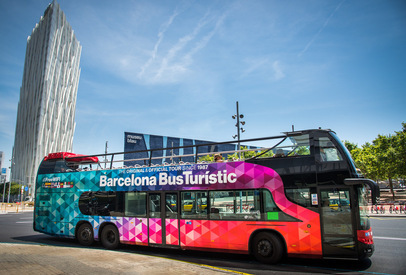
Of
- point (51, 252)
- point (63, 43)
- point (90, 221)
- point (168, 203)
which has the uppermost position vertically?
point (63, 43)

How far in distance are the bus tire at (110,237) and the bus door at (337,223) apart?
725 cm

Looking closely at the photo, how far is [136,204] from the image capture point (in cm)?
1027

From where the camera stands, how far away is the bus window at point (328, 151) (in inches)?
301

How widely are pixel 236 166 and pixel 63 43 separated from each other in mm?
87659

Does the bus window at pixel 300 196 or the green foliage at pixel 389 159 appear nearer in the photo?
the bus window at pixel 300 196

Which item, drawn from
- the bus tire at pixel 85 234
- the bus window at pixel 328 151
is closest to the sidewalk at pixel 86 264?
the bus tire at pixel 85 234

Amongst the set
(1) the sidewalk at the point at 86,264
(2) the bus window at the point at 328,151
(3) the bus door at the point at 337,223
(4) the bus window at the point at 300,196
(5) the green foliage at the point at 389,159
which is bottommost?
(1) the sidewalk at the point at 86,264

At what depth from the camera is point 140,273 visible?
21.4 feet

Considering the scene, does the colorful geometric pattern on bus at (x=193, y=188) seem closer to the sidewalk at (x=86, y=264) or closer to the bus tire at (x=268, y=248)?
the bus tire at (x=268, y=248)

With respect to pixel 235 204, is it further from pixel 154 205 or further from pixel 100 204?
pixel 100 204

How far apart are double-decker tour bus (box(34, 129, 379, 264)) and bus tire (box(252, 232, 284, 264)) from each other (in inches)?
1.1

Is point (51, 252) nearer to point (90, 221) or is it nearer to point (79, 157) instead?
point (90, 221)

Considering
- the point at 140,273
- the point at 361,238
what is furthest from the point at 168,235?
the point at 361,238

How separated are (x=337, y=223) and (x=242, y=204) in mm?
2610
